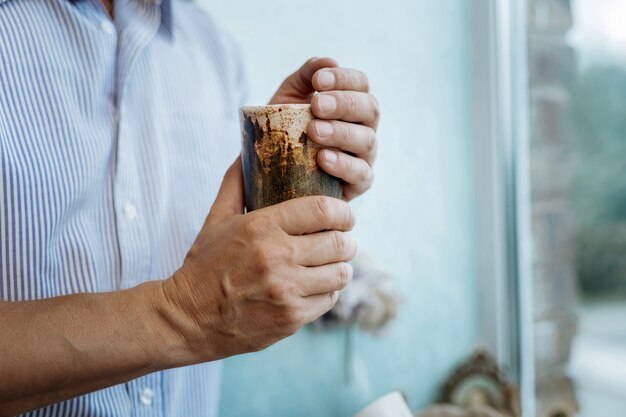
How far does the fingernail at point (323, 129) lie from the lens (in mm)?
670

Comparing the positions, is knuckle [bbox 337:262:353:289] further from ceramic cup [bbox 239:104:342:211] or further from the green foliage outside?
the green foliage outside

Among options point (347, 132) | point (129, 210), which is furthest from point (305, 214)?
point (129, 210)

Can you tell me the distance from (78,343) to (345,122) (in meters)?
0.39

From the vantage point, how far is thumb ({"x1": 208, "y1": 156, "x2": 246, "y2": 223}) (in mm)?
723

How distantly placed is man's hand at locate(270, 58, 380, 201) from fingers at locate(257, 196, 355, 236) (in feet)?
0.17

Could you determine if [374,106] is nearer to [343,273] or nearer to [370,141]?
[370,141]

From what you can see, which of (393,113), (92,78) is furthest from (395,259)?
(92,78)

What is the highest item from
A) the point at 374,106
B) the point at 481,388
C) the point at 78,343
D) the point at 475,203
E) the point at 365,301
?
the point at 374,106

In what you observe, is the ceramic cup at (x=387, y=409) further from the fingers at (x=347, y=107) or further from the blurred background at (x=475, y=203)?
the blurred background at (x=475, y=203)

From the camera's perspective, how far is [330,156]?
2.25 ft

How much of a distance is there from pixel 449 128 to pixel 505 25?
0.34 metres

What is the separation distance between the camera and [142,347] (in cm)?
66

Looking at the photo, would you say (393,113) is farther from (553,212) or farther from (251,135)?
(251,135)

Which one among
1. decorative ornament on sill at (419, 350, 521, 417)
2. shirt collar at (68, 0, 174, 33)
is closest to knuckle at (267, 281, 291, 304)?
shirt collar at (68, 0, 174, 33)
